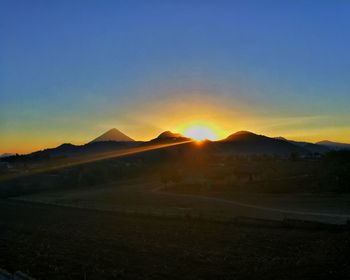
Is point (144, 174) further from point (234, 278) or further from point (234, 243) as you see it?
point (234, 278)

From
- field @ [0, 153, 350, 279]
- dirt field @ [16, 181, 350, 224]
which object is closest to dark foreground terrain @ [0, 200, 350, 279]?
field @ [0, 153, 350, 279]

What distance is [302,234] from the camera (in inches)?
1168

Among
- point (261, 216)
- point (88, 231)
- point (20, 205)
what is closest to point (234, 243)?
point (88, 231)

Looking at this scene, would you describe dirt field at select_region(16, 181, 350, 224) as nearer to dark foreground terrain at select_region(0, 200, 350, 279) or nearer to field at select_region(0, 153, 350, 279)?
field at select_region(0, 153, 350, 279)

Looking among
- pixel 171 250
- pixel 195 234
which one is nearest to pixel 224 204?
pixel 195 234

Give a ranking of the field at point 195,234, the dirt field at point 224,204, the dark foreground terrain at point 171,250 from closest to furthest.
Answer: the dark foreground terrain at point 171,250 < the field at point 195,234 < the dirt field at point 224,204

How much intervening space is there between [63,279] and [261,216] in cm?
2473

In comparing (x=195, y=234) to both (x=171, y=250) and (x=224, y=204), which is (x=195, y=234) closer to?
(x=171, y=250)

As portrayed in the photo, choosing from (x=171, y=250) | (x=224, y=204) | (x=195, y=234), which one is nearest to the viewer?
(x=171, y=250)

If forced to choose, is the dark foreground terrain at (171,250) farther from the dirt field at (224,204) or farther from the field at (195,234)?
the dirt field at (224,204)

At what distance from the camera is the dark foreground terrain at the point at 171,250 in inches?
758

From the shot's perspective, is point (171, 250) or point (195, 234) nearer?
point (171, 250)

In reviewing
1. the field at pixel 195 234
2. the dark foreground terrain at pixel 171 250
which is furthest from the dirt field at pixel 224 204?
the dark foreground terrain at pixel 171 250

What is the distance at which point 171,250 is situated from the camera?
25078mm
